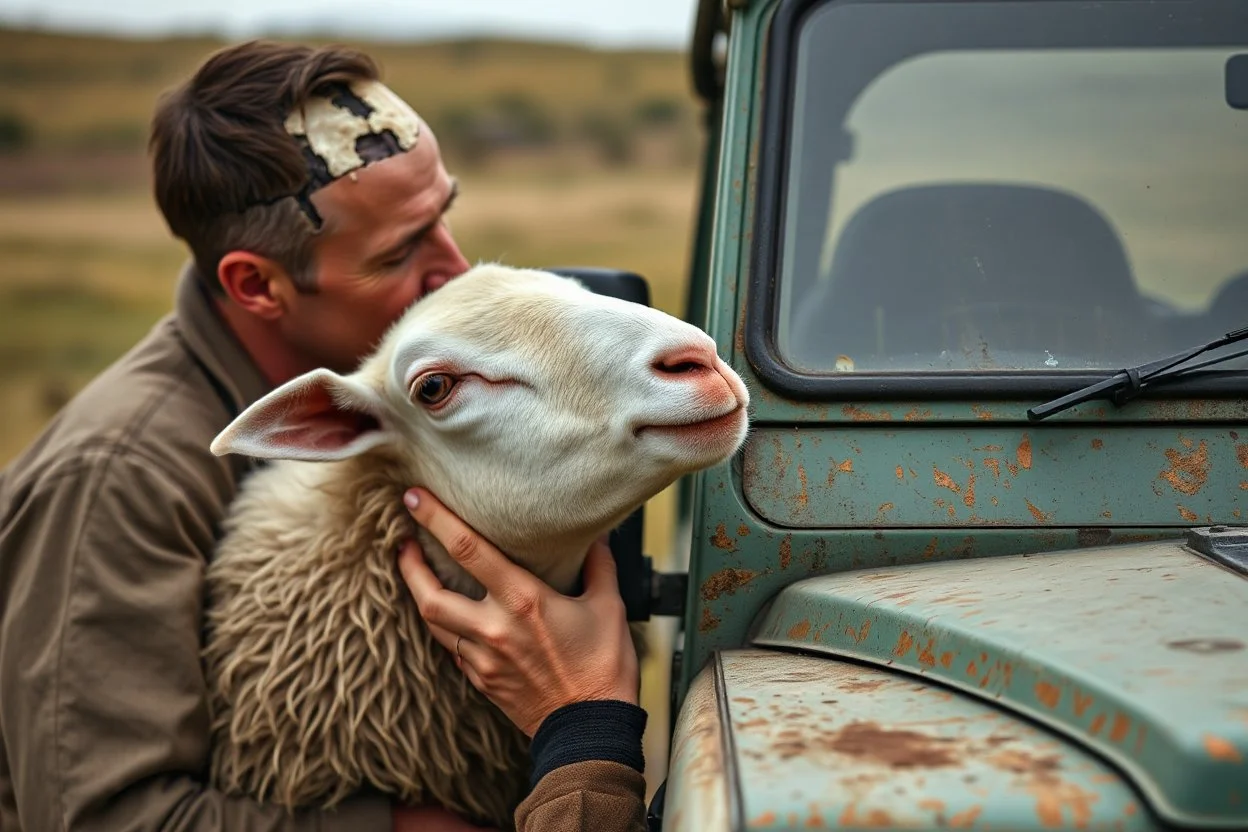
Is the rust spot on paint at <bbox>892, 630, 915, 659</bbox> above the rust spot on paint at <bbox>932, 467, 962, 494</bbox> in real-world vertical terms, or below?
below

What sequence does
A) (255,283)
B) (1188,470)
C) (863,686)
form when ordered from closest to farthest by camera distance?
(863,686), (1188,470), (255,283)

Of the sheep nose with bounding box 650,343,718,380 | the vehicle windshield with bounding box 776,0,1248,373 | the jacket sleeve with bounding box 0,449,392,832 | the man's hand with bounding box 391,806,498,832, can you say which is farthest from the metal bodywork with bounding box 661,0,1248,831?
the jacket sleeve with bounding box 0,449,392,832

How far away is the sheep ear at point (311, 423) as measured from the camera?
1994mm

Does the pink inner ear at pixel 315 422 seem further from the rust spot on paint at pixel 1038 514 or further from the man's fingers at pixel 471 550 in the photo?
the rust spot on paint at pixel 1038 514

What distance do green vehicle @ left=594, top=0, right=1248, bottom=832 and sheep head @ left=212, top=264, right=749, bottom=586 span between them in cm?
21

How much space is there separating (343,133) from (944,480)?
1.35m

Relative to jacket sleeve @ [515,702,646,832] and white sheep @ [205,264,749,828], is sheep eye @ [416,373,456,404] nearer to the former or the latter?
white sheep @ [205,264,749,828]

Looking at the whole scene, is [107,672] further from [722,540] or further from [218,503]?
[722,540]

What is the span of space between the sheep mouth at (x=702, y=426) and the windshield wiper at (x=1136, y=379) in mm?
482

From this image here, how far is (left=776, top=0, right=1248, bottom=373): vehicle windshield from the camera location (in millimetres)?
2113

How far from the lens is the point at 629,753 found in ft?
5.97

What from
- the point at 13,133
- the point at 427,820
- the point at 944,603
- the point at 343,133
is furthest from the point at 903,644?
the point at 13,133

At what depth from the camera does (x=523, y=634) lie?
1.98 metres

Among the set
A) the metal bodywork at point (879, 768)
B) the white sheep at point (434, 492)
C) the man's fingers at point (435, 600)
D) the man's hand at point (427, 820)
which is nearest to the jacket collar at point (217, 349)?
the white sheep at point (434, 492)
